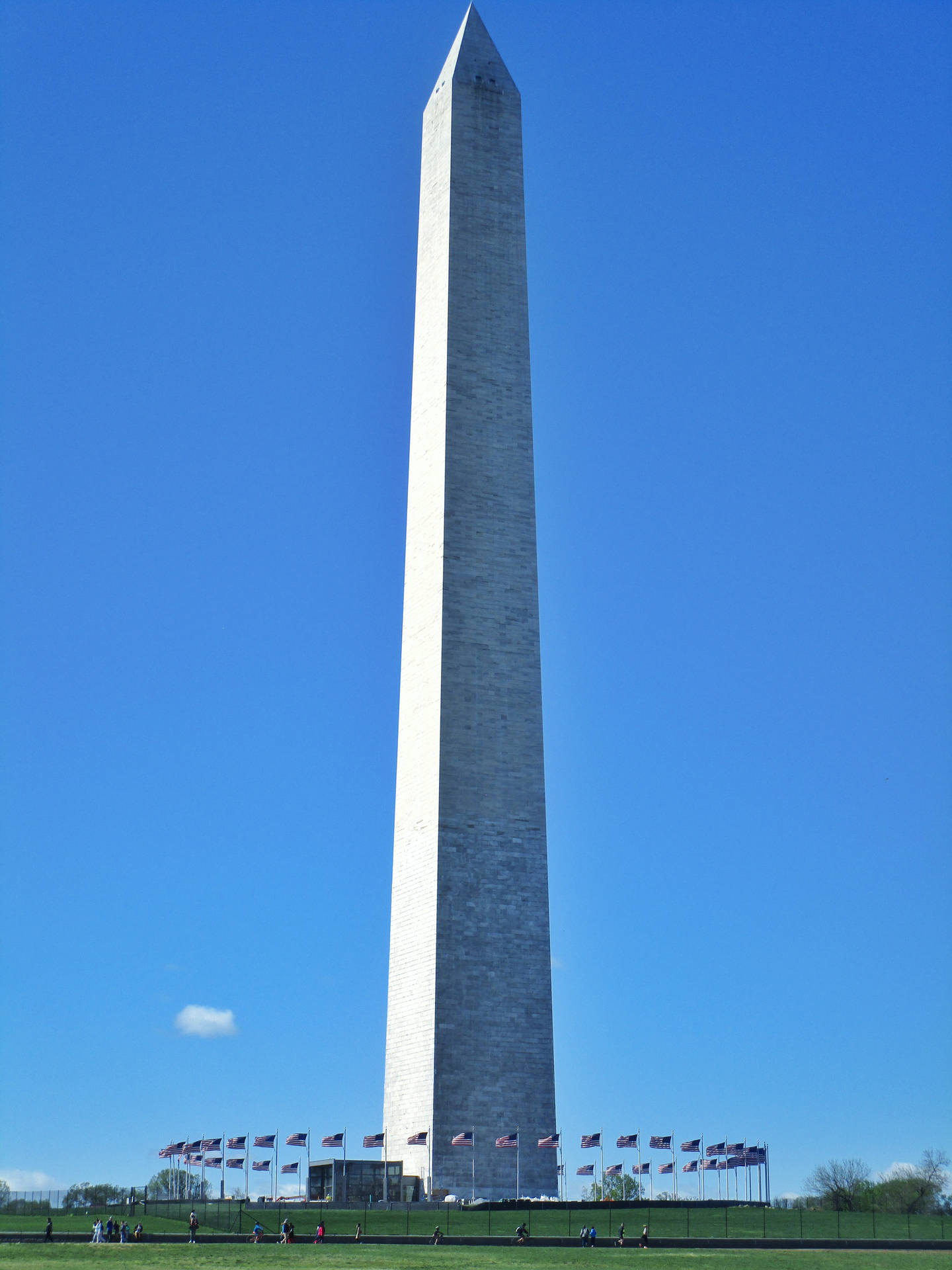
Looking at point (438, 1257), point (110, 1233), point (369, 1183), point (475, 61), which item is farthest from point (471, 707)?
point (475, 61)

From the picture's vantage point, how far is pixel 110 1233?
141 ft

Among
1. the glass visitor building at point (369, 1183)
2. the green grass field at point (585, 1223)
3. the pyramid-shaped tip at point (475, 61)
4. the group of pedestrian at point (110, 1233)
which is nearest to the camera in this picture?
the group of pedestrian at point (110, 1233)

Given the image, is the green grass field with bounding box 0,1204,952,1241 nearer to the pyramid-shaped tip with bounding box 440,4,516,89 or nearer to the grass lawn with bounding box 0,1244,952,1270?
the grass lawn with bounding box 0,1244,952,1270

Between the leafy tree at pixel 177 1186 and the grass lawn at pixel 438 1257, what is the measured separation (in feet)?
54.6

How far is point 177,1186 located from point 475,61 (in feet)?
157

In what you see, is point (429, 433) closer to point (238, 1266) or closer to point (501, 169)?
point (501, 169)

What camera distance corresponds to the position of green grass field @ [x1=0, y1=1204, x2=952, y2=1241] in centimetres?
4344

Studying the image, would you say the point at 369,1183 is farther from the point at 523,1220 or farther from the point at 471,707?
the point at 471,707

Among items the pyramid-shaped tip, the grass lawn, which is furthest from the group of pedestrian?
the pyramid-shaped tip

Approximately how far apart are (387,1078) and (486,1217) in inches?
364

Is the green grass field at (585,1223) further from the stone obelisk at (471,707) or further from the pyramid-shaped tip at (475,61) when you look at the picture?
the pyramid-shaped tip at (475,61)

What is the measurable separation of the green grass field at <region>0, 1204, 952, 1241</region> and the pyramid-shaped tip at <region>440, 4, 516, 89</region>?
37.4 metres

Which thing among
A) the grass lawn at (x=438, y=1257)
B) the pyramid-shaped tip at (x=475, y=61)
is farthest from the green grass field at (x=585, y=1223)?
the pyramid-shaped tip at (x=475, y=61)

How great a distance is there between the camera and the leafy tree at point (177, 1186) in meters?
62.7
